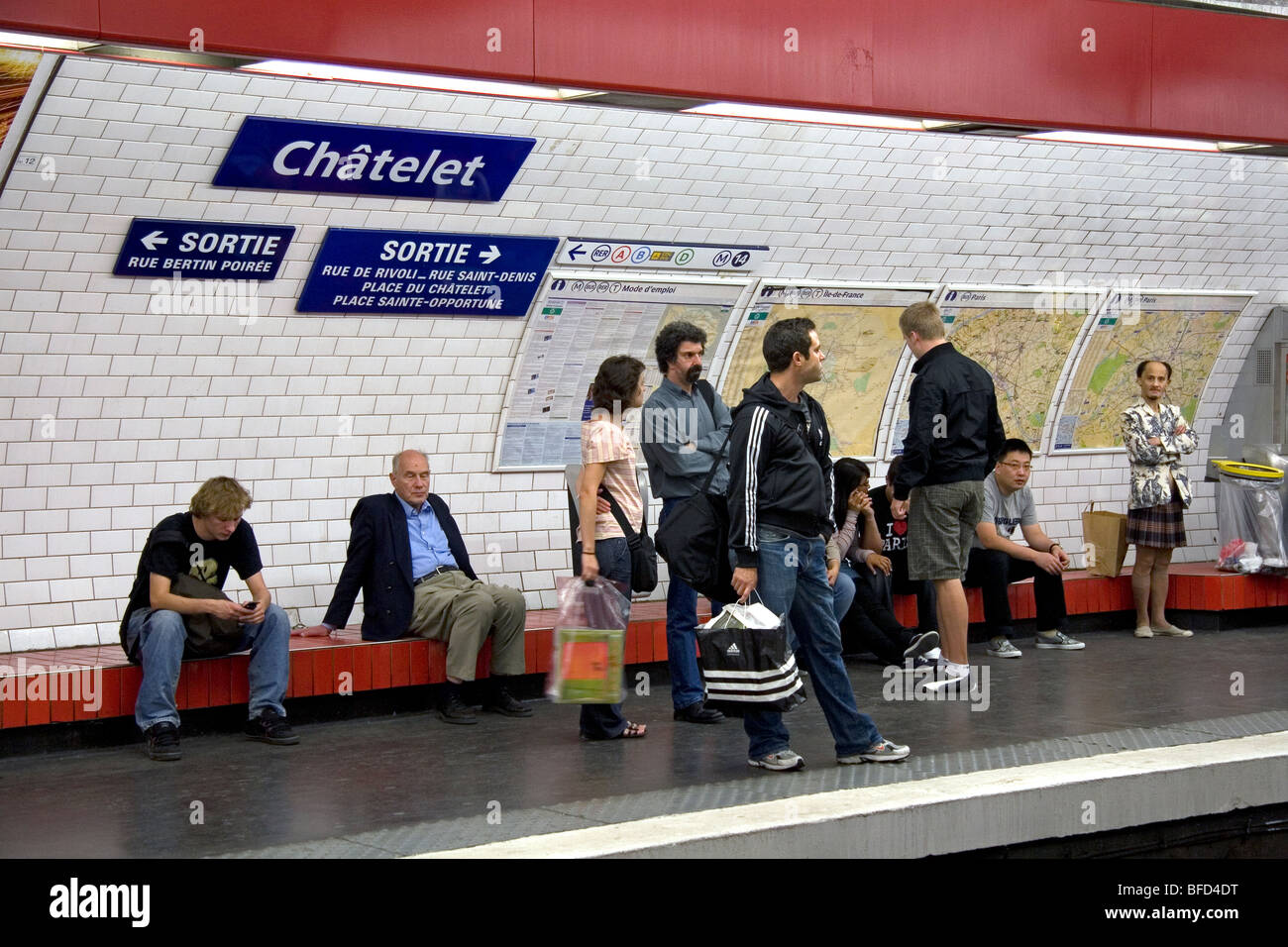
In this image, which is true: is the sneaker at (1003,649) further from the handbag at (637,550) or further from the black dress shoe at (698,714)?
the handbag at (637,550)

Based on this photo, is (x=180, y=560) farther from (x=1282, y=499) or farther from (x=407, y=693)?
(x=1282, y=499)

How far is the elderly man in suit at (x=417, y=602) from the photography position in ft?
23.7

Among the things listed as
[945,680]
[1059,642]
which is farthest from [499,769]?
[1059,642]

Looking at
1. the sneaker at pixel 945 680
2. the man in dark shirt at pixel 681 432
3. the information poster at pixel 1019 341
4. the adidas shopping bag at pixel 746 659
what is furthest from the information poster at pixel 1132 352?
the adidas shopping bag at pixel 746 659

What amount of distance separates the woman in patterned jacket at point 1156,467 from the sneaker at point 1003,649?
3.68 feet

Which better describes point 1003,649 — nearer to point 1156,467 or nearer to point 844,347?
point 1156,467

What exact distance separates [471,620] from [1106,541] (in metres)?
4.51

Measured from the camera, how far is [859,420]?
32.5 feet

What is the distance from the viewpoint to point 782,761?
5977 millimetres

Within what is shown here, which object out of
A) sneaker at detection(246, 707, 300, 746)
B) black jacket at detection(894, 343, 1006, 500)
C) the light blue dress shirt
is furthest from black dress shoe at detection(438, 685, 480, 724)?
black jacket at detection(894, 343, 1006, 500)

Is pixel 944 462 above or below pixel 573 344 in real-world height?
below

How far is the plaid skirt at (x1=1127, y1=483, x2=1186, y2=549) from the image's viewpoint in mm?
9500

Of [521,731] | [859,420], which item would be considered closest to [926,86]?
[859,420]

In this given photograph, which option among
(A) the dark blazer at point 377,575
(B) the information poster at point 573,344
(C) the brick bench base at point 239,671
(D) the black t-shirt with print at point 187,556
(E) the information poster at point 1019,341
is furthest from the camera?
(E) the information poster at point 1019,341
